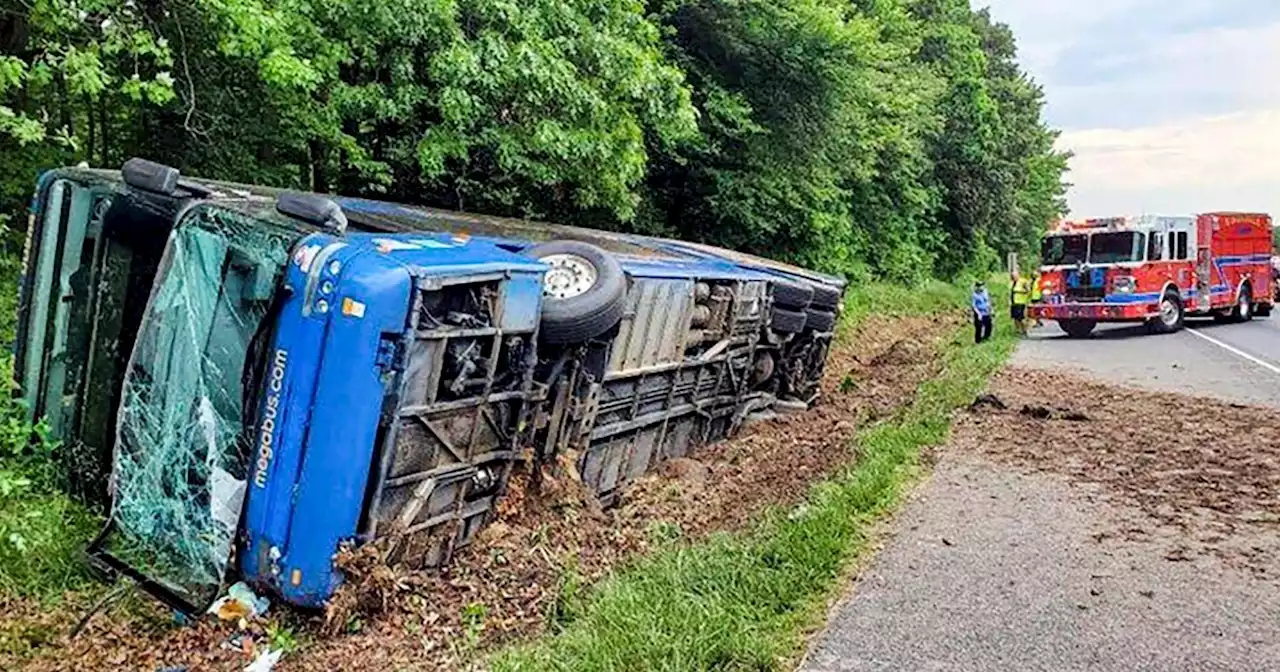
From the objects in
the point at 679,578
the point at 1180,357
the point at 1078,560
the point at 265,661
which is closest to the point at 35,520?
the point at 265,661

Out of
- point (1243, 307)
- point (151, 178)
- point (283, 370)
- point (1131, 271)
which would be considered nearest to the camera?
point (283, 370)

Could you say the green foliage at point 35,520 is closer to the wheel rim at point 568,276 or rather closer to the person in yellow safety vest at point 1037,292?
the wheel rim at point 568,276

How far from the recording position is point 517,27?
10297 mm

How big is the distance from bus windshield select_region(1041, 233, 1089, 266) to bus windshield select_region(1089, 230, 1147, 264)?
167mm

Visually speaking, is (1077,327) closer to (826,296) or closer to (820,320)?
(826,296)

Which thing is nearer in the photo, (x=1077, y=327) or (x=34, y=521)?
(x=34, y=521)

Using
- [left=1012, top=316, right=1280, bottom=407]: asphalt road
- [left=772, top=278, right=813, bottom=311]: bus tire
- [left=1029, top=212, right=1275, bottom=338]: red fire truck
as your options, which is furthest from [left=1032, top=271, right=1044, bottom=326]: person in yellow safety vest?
[left=772, top=278, right=813, bottom=311]: bus tire

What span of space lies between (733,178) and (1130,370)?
27.2 feet

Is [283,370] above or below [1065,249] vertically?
below

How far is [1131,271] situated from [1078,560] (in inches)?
539

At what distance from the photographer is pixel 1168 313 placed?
60.6 ft

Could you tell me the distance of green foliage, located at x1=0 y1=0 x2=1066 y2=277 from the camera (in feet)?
27.2

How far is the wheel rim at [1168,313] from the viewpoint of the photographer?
18297 millimetres

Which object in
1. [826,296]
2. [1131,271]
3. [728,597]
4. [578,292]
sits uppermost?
[1131,271]
